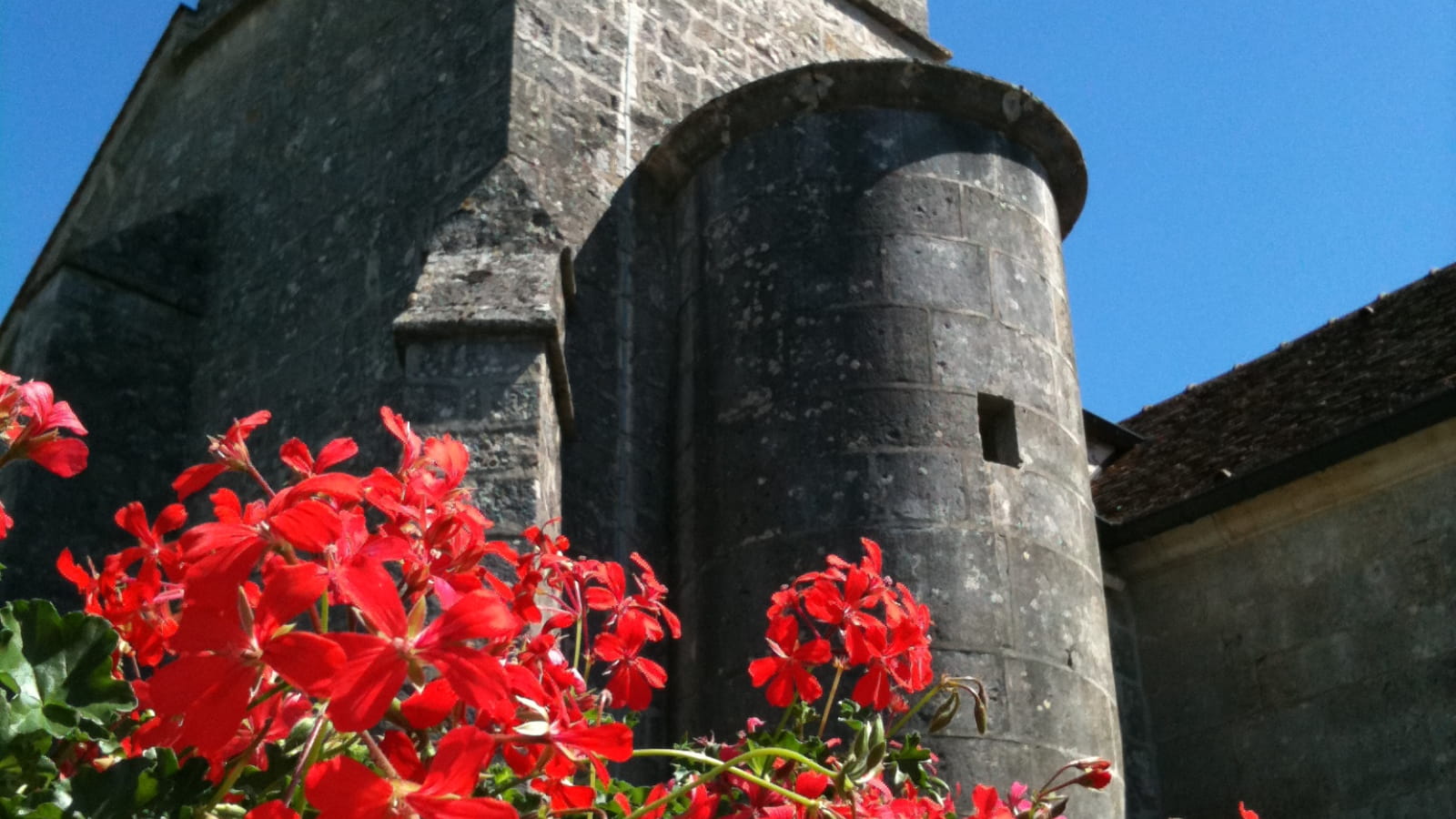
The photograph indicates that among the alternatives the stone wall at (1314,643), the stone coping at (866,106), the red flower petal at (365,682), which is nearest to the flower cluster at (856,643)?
the red flower petal at (365,682)

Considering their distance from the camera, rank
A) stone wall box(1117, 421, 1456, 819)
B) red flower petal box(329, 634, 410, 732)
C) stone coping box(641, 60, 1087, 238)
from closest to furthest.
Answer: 1. red flower petal box(329, 634, 410, 732)
2. stone coping box(641, 60, 1087, 238)
3. stone wall box(1117, 421, 1456, 819)

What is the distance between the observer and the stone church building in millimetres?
5434

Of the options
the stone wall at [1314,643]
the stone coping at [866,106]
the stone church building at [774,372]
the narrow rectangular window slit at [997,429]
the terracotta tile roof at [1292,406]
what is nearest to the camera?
the stone church building at [774,372]

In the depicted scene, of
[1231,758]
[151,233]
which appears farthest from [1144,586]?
[151,233]

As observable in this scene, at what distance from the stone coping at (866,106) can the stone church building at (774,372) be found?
0.6 inches

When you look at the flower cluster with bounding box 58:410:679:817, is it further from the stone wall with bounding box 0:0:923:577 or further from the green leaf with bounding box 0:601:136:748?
the stone wall with bounding box 0:0:923:577

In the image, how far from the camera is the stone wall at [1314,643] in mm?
6734

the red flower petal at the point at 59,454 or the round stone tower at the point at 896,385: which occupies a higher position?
the round stone tower at the point at 896,385

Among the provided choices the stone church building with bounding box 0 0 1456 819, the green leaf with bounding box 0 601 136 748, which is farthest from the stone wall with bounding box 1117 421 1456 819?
the green leaf with bounding box 0 601 136 748

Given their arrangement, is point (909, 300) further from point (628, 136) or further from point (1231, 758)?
point (1231, 758)

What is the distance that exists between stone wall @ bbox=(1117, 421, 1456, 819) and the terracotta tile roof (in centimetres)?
19

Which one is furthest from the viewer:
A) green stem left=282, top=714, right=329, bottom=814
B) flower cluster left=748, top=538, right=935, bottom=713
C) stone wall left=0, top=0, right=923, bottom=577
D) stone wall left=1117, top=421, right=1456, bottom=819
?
stone wall left=1117, top=421, right=1456, bottom=819

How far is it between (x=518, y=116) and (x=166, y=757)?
5.35 meters

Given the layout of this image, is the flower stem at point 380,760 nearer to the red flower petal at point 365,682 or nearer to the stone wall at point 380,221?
the red flower petal at point 365,682
